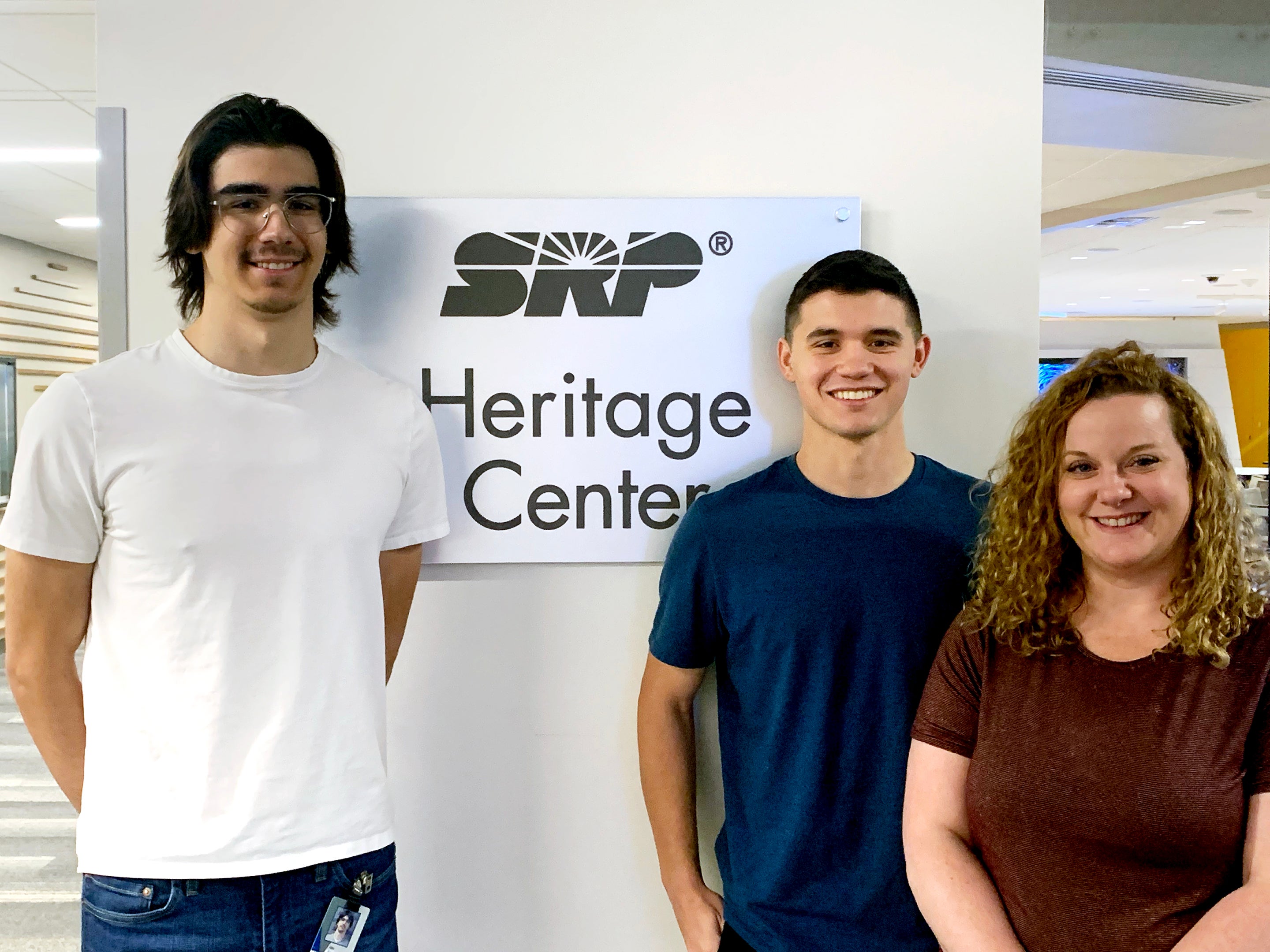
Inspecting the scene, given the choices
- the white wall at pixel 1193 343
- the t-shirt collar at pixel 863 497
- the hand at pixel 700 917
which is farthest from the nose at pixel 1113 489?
the white wall at pixel 1193 343

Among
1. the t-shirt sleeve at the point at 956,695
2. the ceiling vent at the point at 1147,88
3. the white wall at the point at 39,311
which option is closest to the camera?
the t-shirt sleeve at the point at 956,695

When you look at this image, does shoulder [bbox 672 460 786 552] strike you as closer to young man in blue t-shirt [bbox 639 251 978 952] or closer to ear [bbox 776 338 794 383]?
young man in blue t-shirt [bbox 639 251 978 952]

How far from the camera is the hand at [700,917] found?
1.63 m

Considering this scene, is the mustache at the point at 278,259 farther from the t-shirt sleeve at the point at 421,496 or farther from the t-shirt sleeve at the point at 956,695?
the t-shirt sleeve at the point at 956,695

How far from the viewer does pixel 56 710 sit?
1433 mm

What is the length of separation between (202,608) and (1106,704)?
1.26m

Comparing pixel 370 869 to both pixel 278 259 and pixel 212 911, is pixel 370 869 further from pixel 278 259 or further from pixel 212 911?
pixel 278 259

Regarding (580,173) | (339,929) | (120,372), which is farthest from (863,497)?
(120,372)

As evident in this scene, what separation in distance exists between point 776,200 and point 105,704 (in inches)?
54.7

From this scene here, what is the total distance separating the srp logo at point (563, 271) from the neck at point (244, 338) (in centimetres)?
38

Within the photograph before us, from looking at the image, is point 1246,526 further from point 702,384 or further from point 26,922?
point 26,922

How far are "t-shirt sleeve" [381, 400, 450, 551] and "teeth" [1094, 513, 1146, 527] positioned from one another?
1038mm

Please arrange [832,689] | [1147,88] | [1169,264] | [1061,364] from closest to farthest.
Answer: [832,689], [1147,88], [1169,264], [1061,364]

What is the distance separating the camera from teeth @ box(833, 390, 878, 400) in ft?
5.10
